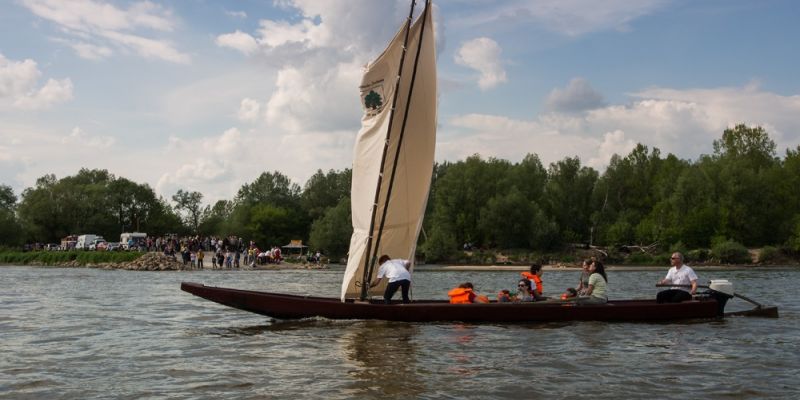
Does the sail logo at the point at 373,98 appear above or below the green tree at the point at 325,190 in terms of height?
below

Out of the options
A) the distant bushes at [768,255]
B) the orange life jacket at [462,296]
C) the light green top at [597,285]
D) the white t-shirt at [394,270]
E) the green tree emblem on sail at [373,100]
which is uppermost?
the green tree emblem on sail at [373,100]

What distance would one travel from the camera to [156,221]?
463 feet

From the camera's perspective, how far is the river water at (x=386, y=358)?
44.2 feet

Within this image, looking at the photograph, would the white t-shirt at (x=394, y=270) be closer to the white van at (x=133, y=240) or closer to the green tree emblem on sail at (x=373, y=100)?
the green tree emblem on sail at (x=373, y=100)

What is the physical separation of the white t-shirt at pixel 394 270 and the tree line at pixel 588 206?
66.3m

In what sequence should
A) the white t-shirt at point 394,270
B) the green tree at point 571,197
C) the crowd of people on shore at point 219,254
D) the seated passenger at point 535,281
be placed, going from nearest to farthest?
the white t-shirt at point 394,270, the seated passenger at point 535,281, the crowd of people on shore at point 219,254, the green tree at point 571,197

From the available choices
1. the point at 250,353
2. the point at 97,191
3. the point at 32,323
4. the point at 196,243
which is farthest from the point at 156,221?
the point at 250,353

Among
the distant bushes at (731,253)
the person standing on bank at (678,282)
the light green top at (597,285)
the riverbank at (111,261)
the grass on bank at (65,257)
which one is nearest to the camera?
the light green top at (597,285)

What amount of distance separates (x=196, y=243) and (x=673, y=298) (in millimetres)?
60935

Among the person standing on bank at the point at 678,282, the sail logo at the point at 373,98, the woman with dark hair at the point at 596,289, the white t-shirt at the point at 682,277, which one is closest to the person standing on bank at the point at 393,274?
the sail logo at the point at 373,98

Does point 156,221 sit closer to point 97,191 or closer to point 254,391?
point 97,191

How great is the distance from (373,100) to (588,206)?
8392 cm

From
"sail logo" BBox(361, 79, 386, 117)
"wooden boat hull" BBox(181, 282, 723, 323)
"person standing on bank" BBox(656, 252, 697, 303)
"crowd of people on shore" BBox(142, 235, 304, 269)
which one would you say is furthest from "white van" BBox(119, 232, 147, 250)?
"person standing on bank" BBox(656, 252, 697, 303)

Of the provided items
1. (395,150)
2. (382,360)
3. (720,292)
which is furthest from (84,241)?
(382,360)
